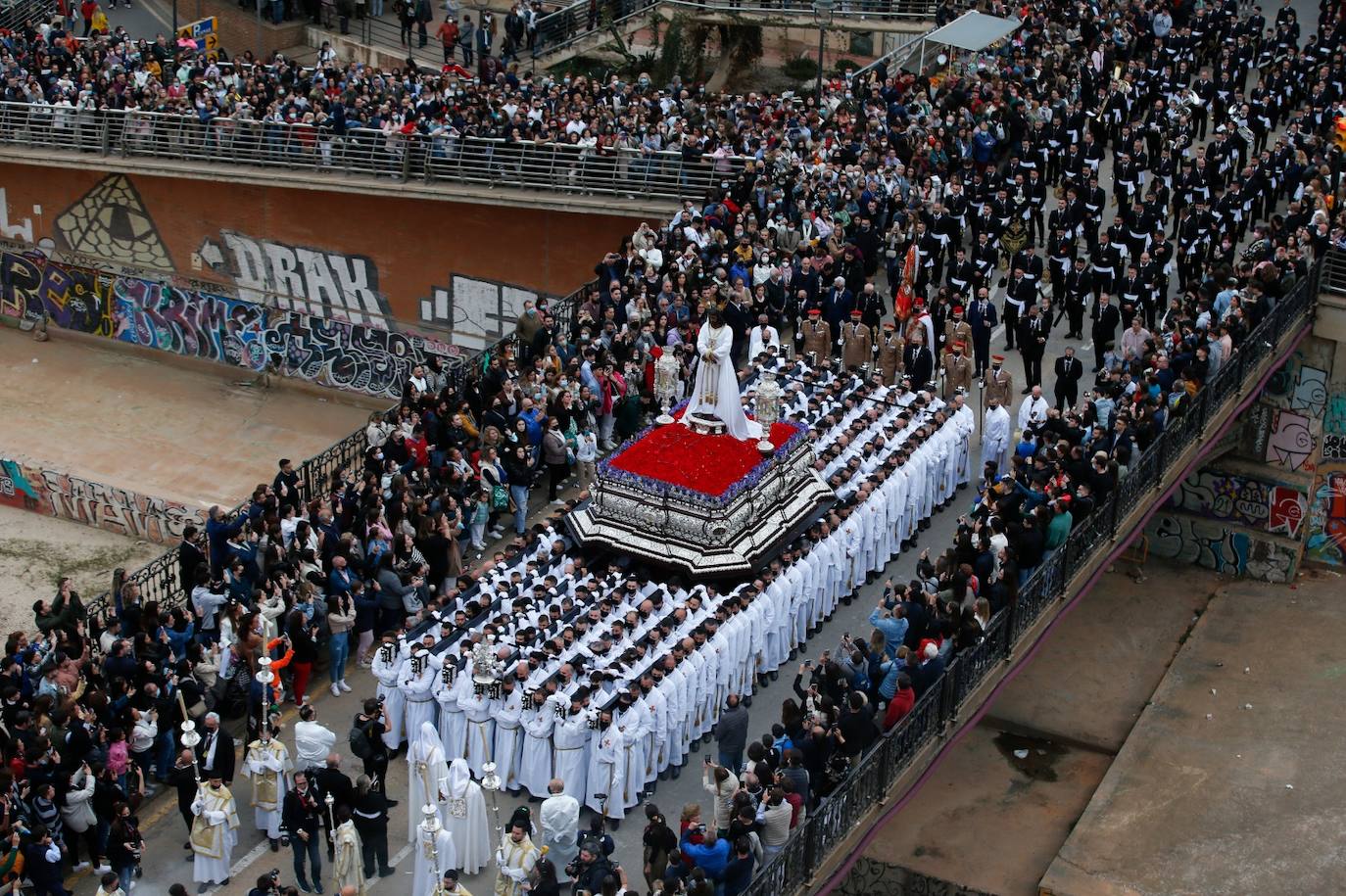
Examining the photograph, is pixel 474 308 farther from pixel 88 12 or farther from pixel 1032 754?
pixel 1032 754

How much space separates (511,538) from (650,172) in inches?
485

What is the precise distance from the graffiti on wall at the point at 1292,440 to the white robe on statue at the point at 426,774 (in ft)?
56.9

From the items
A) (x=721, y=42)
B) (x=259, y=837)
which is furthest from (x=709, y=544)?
(x=721, y=42)

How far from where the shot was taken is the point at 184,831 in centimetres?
2723

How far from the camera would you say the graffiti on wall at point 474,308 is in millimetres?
48156

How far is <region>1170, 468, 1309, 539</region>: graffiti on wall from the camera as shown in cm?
3800

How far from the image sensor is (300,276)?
50.0 m

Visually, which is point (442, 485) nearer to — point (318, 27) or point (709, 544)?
point (709, 544)

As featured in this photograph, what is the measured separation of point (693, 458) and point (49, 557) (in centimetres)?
1392

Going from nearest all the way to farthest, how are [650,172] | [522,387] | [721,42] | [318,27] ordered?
1. [522,387]
2. [650,172]
3. [721,42]
4. [318,27]

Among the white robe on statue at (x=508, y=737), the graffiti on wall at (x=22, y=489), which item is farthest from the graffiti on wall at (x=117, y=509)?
the white robe on statue at (x=508, y=737)

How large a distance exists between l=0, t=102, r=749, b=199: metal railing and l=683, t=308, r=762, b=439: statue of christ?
1153cm

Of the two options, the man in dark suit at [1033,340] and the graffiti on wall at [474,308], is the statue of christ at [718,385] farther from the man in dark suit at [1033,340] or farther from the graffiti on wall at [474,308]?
the graffiti on wall at [474,308]

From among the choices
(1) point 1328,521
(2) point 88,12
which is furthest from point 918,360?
(2) point 88,12
